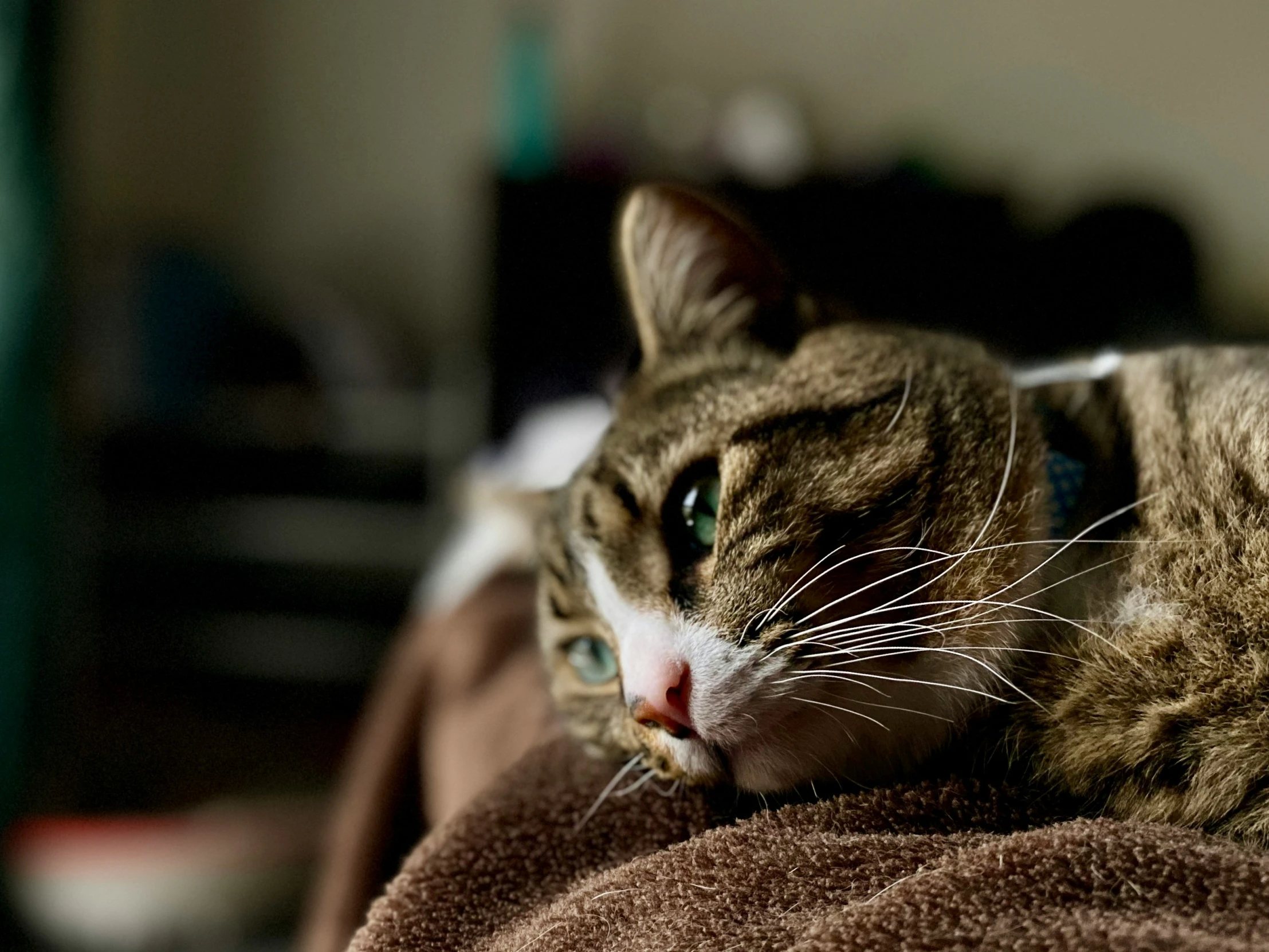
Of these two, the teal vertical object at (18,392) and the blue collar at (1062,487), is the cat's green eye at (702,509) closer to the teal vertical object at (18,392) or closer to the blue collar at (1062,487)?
the blue collar at (1062,487)

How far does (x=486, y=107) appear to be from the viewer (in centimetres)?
319

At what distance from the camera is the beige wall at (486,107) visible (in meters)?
2.59

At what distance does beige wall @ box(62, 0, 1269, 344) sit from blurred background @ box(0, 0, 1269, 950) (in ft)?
0.03

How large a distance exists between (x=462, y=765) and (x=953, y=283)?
82.3 inches

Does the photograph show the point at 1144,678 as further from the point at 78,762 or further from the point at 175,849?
the point at 78,762

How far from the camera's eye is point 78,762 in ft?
7.73

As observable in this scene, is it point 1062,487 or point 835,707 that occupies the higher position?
point 1062,487

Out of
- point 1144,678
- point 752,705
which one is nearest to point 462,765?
point 752,705

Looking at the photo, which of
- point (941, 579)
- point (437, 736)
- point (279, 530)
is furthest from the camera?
point (279, 530)

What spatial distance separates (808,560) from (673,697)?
12cm

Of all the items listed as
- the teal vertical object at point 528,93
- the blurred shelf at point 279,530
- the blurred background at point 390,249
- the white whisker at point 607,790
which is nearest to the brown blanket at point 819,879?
the white whisker at point 607,790

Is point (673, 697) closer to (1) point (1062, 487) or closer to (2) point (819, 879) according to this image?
(2) point (819, 879)

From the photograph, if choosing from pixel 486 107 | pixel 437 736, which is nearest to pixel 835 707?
pixel 437 736

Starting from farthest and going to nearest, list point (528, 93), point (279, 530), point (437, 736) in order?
point (528, 93), point (279, 530), point (437, 736)
